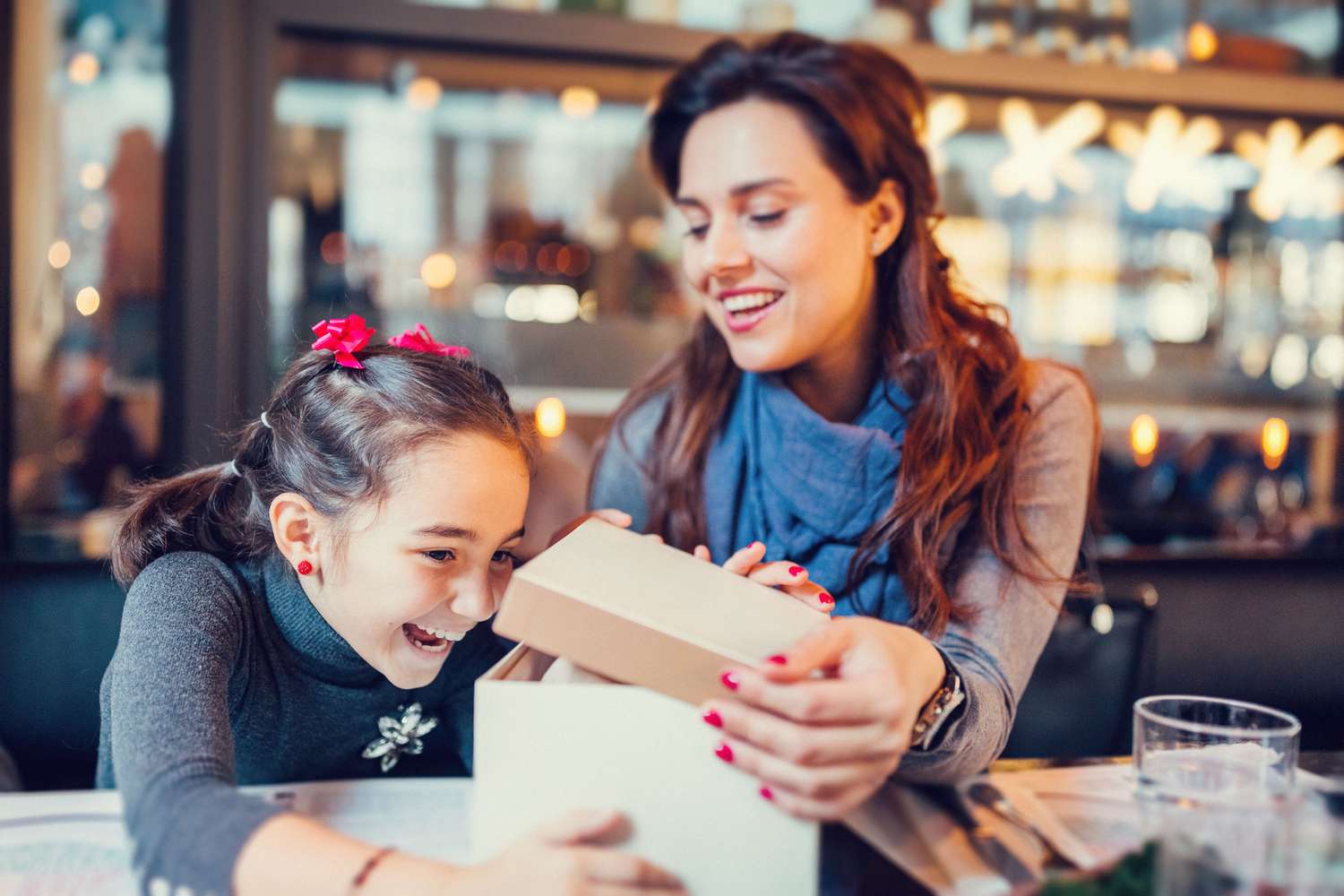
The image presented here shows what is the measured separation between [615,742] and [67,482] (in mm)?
2186

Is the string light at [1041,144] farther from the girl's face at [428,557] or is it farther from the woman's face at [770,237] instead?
the girl's face at [428,557]

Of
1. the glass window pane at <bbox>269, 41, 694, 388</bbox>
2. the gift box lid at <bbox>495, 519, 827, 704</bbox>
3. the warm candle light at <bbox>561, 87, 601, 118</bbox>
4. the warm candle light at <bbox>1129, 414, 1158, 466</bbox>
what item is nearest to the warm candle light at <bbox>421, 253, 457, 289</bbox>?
the glass window pane at <bbox>269, 41, 694, 388</bbox>

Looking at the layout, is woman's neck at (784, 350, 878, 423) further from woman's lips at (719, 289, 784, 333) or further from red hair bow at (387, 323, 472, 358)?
red hair bow at (387, 323, 472, 358)

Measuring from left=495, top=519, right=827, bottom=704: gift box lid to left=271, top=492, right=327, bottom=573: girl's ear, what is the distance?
1.28ft

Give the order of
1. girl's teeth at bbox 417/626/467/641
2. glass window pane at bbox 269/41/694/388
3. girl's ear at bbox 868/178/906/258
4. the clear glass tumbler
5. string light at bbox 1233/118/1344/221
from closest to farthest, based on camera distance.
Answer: the clear glass tumbler, girl's teeth at bbox 417/626/467/641, girl's ear at bbox 868/178/906/258, glass window pane at bbox 269/41/694/388, string light at bbox 1233/118/1344/221

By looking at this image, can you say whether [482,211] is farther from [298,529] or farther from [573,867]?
[573,867]

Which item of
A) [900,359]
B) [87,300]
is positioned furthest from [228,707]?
[87,300]

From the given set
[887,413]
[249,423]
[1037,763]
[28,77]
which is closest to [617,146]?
[28,77]

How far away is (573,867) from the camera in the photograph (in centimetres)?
68

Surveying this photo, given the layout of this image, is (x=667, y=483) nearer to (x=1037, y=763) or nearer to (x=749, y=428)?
(x=749, y=428)

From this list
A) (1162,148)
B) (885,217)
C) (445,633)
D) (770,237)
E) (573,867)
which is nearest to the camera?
(573,867)

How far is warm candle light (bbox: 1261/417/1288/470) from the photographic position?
9.34 ft

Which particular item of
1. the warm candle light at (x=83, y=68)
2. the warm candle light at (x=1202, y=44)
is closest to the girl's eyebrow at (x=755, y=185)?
the warm candle light at (x=83, y=68)

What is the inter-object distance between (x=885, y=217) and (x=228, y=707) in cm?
101
